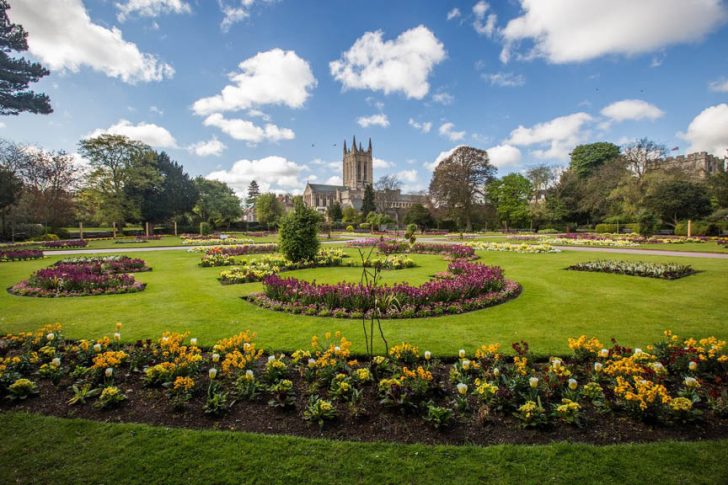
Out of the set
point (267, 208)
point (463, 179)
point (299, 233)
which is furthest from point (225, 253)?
point (463, 179)

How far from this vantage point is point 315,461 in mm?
2953

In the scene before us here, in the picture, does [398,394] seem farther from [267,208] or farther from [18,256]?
[267,208]

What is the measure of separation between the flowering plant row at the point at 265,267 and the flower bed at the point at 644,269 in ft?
32.8

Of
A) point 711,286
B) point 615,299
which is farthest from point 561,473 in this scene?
point 711,286

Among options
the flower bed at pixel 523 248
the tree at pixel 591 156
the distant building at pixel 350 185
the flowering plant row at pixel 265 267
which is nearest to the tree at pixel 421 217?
the tree at pixel 591 156

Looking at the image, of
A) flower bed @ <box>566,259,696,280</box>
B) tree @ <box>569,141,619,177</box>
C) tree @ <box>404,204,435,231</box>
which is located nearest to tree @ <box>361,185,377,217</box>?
tree @ <box>404,204,435,231</box>

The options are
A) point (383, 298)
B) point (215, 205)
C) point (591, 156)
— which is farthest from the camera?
point (591, 156)

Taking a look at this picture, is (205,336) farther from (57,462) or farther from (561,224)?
(561,224)

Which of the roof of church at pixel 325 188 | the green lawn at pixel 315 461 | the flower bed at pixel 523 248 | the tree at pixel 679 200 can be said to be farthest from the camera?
the roof of church at pixel 325 188

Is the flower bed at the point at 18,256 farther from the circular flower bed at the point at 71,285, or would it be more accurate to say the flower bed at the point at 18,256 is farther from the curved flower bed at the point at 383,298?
the curved flower bed at the point at 383,298

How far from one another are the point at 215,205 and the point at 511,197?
4954 centimetres

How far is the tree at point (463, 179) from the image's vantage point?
48.6 meters

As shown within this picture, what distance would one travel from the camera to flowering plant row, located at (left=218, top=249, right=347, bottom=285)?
1141cm

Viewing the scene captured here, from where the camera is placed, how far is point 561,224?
49094mm
